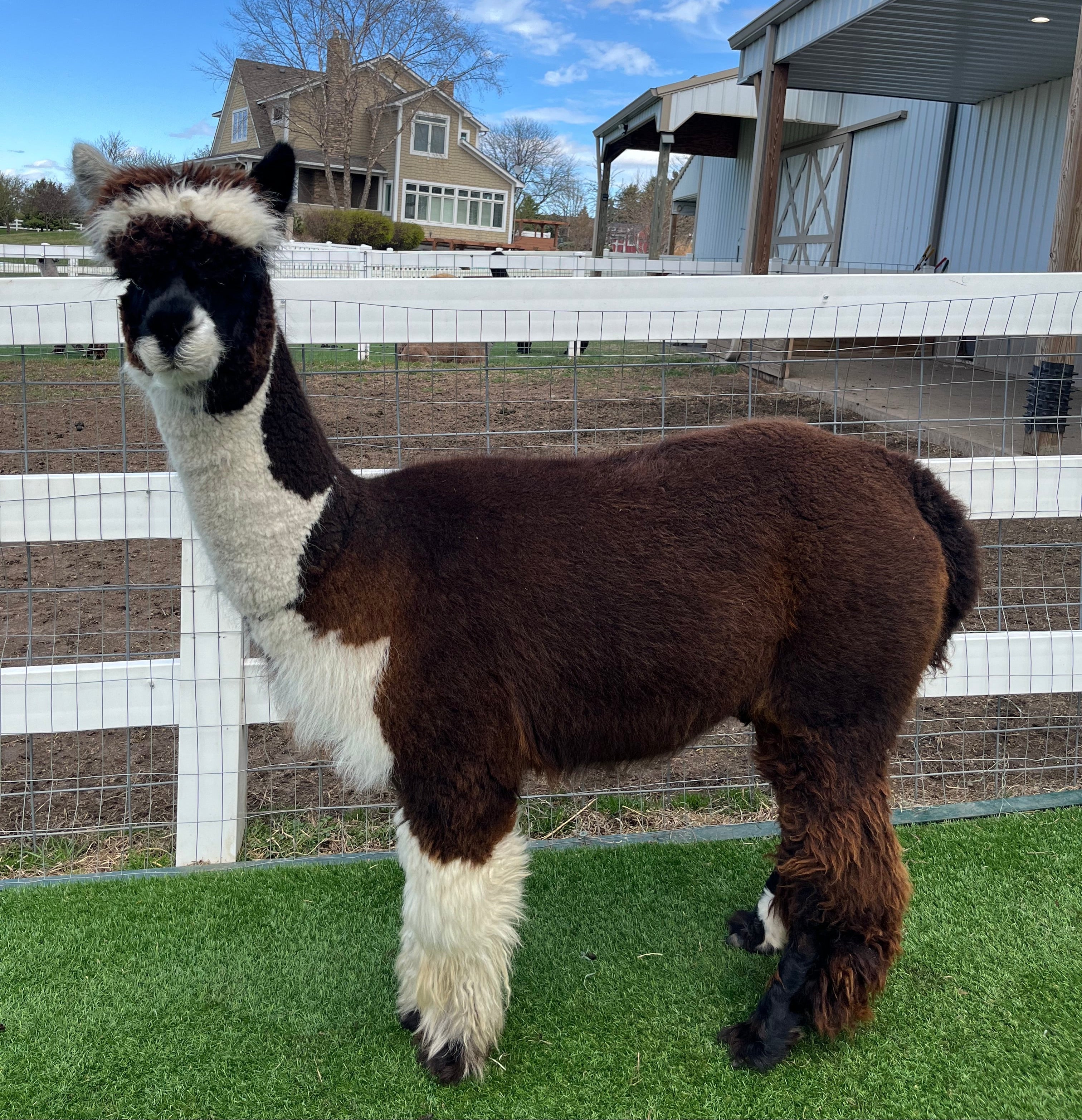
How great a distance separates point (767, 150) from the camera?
33.9 feet

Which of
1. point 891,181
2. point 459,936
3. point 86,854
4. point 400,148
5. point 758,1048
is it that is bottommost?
point 86,854

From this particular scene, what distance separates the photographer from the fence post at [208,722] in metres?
2.99

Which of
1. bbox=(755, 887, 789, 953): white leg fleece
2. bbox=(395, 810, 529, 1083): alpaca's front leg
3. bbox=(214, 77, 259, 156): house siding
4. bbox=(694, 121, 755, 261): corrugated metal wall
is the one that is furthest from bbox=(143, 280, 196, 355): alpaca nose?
bbox=(214, 77, 259, 156): house siding

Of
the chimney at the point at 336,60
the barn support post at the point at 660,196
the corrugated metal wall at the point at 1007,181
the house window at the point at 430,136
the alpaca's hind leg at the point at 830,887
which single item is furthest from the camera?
the house window at the point at 430,136

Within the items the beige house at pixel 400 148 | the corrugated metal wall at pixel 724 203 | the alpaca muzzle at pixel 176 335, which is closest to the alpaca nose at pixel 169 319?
the alpaca muzzle at pixel 176 335

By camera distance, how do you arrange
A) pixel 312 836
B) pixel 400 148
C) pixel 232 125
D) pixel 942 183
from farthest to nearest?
pixel 232 125 < pixel 400 148 < pixel 942 183 < pixel 312 836

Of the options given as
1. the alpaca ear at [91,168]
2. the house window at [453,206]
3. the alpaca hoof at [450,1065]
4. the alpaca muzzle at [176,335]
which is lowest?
the alpaca hoof at [450,1065]

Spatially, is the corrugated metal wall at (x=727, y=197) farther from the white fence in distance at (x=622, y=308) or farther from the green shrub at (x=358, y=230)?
the white fence in distance at (x=622, y=308)

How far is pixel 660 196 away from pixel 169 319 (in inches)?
681

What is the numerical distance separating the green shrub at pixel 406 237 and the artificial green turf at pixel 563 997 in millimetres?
28280

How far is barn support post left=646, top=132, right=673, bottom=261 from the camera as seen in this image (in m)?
16.8

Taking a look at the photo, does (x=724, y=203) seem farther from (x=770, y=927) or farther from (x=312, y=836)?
(x=770, y=927)

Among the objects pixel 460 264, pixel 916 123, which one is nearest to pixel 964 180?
pixel 916 123

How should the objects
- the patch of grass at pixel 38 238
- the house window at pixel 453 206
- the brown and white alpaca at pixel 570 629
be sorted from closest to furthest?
1. the brown and white alpaca at pixel 570 629
2. the patch of grass at pixel 38 238
3. the house window at pixel 453 206
